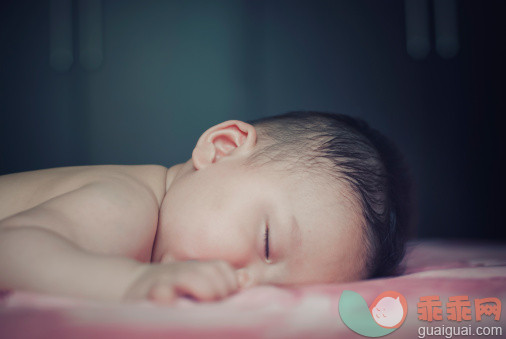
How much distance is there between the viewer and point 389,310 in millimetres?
512

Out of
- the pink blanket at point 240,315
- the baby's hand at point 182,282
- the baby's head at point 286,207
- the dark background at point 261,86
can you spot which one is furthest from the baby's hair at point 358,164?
the dark background at point 261,86

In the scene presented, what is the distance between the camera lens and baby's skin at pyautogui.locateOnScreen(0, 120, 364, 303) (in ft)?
1.64

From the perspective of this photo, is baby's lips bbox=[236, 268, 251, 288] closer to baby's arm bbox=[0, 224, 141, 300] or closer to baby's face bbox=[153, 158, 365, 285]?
baby's face bbox=[153, 158, 365, 285]

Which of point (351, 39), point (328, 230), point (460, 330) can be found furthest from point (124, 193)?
point (351, 39)

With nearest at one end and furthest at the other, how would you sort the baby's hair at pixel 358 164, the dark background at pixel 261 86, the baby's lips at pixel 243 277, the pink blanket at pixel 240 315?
the pink blanket at pixel 240 315 < the baby's lips at pixel 243 277 < the baby's hair at pixel 358 164 < the dark background at pixel 261 86

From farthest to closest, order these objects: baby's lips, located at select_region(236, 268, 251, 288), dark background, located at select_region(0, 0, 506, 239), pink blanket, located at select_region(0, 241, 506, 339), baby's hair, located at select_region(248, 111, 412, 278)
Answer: dark background, located at select_region(0, 0, 506, 239) < baby's hair, located at select_region(248, 111, 412, 278) < baby's lips, located at select_region(236, 268, 251, 288) < pink blanket, located at select_region(0, 241, 506, 339)

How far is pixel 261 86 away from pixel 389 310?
1207 mm

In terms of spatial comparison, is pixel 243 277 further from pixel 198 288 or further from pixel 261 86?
pixel 261 86

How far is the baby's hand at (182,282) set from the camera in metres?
0.46

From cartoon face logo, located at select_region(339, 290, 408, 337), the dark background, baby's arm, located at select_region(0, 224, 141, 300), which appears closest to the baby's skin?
baby's arm, located at select_region(0, 224, 141, 300)

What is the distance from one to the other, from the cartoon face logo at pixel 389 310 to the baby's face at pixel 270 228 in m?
0.17

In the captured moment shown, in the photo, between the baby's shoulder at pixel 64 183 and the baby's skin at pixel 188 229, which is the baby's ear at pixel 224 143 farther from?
the baby's shoulder at pixel 64 183

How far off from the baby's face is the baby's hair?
0.12 ft

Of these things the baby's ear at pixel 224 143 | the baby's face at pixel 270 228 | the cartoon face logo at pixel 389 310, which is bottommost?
the cartoon face logo at pixel 389 310
